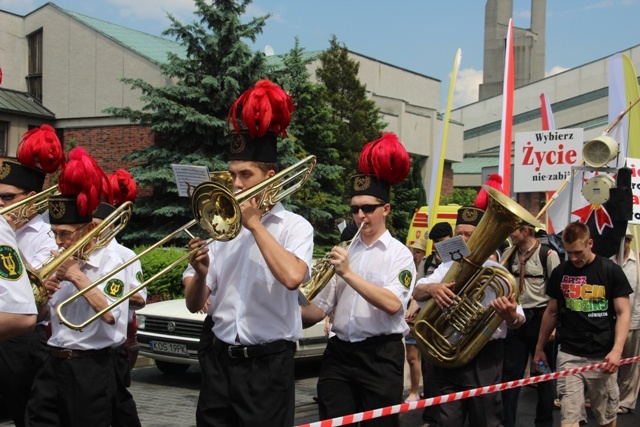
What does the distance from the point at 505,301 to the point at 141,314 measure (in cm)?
574

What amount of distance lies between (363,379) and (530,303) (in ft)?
11.2

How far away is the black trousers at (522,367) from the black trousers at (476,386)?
1447mm

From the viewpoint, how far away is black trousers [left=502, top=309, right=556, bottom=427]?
292 inches

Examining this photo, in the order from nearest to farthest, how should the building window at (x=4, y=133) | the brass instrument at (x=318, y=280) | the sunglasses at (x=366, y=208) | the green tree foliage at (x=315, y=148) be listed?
1. the brass instrument at (x=318, y=280)
2. the sunglasses at (x=366, y=208)
3. the green tree foliage at (x=315, y=148)
4. the building window at (x=4, y=133)

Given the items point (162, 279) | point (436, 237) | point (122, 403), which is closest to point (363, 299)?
point (122, 403)

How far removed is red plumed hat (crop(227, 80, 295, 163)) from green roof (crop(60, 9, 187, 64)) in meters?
23.1

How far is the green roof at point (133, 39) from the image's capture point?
91.1ft

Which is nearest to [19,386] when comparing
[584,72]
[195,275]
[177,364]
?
[195,275]

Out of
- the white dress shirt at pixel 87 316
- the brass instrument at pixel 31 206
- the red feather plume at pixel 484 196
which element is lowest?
the white dress shirt at pixel 87 316

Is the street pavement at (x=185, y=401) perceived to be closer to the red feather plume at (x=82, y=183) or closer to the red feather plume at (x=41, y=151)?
the red feather plume at (x=41, y=151)

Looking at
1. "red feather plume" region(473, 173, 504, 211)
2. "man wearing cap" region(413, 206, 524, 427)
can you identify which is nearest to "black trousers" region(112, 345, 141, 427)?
"man wearing cap" region(413, 206, 524, 427)

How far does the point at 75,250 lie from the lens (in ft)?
15.4

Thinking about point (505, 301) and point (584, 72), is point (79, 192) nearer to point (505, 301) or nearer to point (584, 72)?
point (505, 301)

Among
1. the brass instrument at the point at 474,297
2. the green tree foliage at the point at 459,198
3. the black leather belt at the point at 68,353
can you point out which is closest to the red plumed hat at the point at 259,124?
the black leather belt at the point at 68,353
